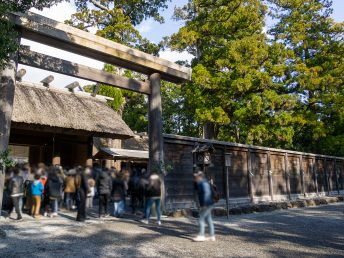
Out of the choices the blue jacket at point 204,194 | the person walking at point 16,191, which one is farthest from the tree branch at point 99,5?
the blue jacket at point 204,194

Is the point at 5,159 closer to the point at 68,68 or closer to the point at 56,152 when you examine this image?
the point at 68,68

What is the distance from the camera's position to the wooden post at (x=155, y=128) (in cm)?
984

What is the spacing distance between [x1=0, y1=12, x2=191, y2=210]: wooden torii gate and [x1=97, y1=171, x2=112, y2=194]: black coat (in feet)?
4.69

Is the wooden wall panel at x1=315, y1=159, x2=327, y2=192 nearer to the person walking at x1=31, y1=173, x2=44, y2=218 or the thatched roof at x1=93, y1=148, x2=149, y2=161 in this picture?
the thatched roof at x1=93, y1=148, x2=149, y2=161

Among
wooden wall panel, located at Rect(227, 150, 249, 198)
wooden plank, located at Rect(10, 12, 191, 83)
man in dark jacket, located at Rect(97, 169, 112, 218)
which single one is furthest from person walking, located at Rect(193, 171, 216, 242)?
wooden wall panel, located at Rect(227, 150, 249, 198)

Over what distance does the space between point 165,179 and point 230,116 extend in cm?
959

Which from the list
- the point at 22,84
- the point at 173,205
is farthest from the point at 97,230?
the point at 22,84

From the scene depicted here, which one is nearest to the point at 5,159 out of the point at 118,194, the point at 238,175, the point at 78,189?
the point at 78,189

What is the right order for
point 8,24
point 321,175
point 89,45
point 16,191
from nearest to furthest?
point 8,24
point 16,191
point 89,45
point 321,175

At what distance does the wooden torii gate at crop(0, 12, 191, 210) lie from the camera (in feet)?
23.5

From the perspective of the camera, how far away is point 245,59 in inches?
697

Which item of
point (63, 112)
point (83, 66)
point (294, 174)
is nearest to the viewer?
point (83, 66)

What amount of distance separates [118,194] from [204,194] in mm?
3576

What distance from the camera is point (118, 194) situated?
30.3 ft
